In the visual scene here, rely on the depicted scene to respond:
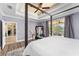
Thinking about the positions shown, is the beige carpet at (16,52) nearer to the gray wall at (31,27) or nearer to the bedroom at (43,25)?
the bedroom at (43,25)

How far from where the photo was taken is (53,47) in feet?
4.87

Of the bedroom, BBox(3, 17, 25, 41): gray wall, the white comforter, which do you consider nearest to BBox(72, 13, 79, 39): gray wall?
the bedroom

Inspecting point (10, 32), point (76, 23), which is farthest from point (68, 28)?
point (10, 32)

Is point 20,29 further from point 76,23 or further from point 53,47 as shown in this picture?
point 76,23

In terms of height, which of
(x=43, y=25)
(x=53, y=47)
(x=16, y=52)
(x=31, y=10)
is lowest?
(x=16, y=52)

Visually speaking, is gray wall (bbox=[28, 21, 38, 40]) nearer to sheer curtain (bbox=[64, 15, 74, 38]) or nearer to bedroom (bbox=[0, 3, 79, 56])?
bedroom (bbox=[0, 3, 79, 56])

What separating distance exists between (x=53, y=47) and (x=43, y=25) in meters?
0.42

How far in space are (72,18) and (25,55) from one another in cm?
98

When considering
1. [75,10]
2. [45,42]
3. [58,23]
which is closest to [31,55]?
[45,42]

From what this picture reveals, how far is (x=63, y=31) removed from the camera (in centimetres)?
161

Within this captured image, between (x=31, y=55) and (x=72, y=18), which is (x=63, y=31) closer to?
(x=72, y=18)

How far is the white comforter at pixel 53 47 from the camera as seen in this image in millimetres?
1381

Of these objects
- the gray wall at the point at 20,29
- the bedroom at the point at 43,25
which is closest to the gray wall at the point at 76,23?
the bedroom at the point at 43,25

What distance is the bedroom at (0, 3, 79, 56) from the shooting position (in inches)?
60.6
